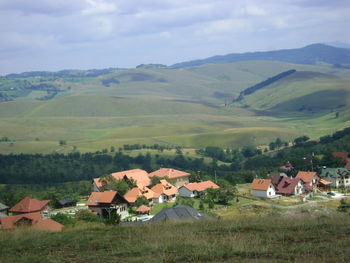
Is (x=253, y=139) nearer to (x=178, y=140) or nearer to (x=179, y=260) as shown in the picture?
(x=178, y=140)

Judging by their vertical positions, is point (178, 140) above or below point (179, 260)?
below

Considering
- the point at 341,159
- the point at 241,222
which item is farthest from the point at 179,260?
the point at 341,159

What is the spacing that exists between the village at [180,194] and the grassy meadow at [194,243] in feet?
96.2

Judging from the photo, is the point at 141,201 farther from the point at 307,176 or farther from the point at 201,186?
the point at 307,176

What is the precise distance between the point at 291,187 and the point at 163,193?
1913cm

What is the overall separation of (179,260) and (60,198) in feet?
172

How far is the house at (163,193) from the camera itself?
6167cm

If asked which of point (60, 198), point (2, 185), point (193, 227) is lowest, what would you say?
point (2, 185)

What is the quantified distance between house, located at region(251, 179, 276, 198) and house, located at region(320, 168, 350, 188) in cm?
1318

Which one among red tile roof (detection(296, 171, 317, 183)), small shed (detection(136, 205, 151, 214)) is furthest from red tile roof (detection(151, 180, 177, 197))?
red tile roof (detection(296, 171, 317, 183))

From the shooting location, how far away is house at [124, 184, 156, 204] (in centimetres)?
5739

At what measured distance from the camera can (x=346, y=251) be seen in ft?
41.7

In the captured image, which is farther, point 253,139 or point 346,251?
point 253,139

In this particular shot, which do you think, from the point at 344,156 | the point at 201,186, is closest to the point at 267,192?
the point at 201,186
